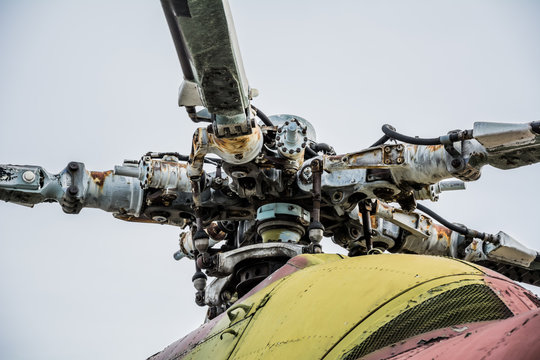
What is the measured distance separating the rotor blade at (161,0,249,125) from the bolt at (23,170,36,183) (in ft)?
7.32

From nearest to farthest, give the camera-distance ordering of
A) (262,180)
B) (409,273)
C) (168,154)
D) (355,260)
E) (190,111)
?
(409,273)
(355,260)
(190,111)
(262,180)
(168,154)

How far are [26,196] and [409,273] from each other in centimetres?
387

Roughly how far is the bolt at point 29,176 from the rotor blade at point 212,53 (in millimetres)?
2230

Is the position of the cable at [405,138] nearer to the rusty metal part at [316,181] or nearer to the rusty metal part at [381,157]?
the rusty metal part at [381,157]

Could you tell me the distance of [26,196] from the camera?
7379mm

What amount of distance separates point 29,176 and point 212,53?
9.51ft

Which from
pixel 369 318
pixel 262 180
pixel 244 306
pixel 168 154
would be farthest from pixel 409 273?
pixel 168 154

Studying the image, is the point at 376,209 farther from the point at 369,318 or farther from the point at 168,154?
the point at 369,318

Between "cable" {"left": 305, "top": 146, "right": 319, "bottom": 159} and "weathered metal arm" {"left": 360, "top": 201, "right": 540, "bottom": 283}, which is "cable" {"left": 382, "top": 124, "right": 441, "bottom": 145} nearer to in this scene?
"cable" {"left": 305, "top": 146, "right": 319, "bottom": 159}

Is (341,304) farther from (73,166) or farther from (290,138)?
(73,166)

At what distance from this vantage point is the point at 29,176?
289 inches

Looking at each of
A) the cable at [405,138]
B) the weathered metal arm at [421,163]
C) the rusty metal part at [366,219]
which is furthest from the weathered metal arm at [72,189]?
the cable at [405,138]

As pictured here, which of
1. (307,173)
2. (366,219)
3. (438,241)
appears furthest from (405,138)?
(438,241)

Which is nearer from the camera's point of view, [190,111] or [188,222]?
[190,111]
